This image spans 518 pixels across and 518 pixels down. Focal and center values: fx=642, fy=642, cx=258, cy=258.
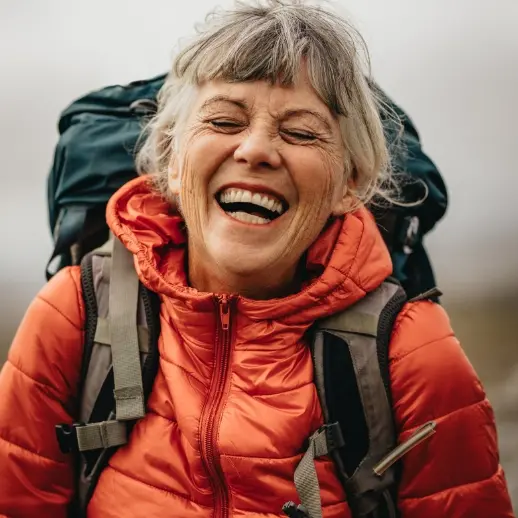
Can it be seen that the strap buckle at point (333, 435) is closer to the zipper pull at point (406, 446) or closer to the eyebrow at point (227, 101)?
the zipper pull at point (406, 446)

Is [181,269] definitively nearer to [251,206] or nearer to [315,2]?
[251,206]

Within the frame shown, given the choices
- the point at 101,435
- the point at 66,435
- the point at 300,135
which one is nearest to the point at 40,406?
the point at 66,435

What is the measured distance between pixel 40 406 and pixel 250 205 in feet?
3.48

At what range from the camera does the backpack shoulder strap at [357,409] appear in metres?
2.29

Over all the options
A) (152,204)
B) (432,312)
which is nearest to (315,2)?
(152,204)

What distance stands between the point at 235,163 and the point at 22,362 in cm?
107

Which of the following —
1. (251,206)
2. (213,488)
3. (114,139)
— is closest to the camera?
(213,488)

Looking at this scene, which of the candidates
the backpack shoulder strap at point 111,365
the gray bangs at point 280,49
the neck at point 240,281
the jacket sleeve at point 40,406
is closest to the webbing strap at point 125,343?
the backpack shoulder strap at point 111,365

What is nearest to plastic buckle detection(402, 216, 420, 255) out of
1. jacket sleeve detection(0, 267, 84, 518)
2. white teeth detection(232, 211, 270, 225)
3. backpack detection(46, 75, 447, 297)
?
backpack detection(46, 75, 447, 297)

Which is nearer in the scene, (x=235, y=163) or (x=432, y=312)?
(x=235, y=163)

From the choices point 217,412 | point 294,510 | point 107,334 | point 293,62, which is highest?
point 293,62

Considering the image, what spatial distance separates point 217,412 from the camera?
87.8 inches

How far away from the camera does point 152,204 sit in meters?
2.72

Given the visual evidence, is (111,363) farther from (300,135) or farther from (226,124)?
(300,135)
